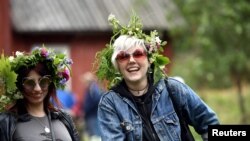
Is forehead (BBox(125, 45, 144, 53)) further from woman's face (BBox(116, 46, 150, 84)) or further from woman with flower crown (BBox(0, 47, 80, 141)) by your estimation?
woman with flower crown (BBox(0, 47, 80, 141))

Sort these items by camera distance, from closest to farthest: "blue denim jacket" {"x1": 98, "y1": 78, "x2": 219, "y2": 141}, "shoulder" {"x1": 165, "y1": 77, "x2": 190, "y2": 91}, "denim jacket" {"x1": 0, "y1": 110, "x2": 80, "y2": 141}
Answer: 1. "blue denim jacket" {"x1": 98, "y1": 78, "x2": 219, "y2": 141}
2. "denim jacket" {"x1": 0, "y1": 110, "x2": 80, "y2": 141}
3. "shoulder" {"x1": 165, "y1": 77, "x2": 190, "y2": 91}

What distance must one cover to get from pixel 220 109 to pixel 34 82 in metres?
19.9

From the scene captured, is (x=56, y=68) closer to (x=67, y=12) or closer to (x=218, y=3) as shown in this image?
(x=218, y=3)

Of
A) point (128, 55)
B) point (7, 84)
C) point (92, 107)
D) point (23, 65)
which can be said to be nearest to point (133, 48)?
point (128, 55)

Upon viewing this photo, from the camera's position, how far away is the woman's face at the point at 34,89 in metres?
7.30

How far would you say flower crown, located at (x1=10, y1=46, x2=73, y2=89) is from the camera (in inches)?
292

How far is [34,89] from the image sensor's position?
287 inches

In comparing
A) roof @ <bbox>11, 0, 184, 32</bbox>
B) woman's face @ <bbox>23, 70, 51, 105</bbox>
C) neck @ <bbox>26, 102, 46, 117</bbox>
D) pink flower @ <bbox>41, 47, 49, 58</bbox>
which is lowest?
neck @ <bbox>26, 102, 46, 117</bbox>

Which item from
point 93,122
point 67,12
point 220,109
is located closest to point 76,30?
point 67,12

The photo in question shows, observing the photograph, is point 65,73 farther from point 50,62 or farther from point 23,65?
point 23,65

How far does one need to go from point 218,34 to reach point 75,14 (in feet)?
28.9

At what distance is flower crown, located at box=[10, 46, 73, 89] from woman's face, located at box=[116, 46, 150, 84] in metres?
0.72

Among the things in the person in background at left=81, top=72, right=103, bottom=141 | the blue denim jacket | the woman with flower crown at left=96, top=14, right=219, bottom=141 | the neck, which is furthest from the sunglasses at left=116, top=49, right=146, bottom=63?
the person in background at left=81, top=72, right=103, bottom=141

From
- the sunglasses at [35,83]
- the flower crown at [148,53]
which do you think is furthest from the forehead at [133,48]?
the sunglasses at [35,83]
